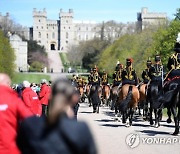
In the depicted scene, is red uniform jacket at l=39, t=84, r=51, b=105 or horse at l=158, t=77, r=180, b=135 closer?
horse at l=158, t=77, r=180, b=135

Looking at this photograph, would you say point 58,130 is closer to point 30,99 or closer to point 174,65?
point 30,99

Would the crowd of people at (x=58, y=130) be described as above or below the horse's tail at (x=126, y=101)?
above

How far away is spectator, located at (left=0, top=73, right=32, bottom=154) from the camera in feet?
20.9

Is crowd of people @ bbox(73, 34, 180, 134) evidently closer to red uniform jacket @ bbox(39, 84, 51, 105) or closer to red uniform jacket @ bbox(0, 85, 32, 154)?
red uniform jacket @ bbox(39, 84, 51, 105)

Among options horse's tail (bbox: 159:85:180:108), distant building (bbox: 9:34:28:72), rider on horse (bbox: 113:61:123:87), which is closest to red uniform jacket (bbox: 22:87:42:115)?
horse's tail (bbox: 159:85:180:108)

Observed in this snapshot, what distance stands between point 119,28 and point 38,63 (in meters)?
24.1

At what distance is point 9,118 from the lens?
21.3 feet

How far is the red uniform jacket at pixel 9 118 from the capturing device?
6371 mm

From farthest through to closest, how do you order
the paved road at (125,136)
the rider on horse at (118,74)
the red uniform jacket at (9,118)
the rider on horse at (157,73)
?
the rider on horse at (118,74) < the rider on horse at (157,73) < the paved road at (125,136) < the red uniform jacket at (9,118)

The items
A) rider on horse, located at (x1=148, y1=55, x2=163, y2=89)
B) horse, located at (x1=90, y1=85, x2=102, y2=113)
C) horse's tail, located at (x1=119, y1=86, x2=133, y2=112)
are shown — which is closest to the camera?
horse's tail, located at (x1=119, y1=86, x2=133, y2=112)

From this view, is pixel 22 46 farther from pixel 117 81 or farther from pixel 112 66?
pixel 117 81

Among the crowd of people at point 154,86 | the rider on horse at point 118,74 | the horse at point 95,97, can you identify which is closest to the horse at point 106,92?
the horse at point 95,97

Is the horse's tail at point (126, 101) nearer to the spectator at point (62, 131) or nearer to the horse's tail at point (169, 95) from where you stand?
the horse's tail at point (169, 95)

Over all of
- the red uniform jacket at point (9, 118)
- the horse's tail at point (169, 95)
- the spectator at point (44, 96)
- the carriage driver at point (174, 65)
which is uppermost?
the carriage driver at point (174, 65)
